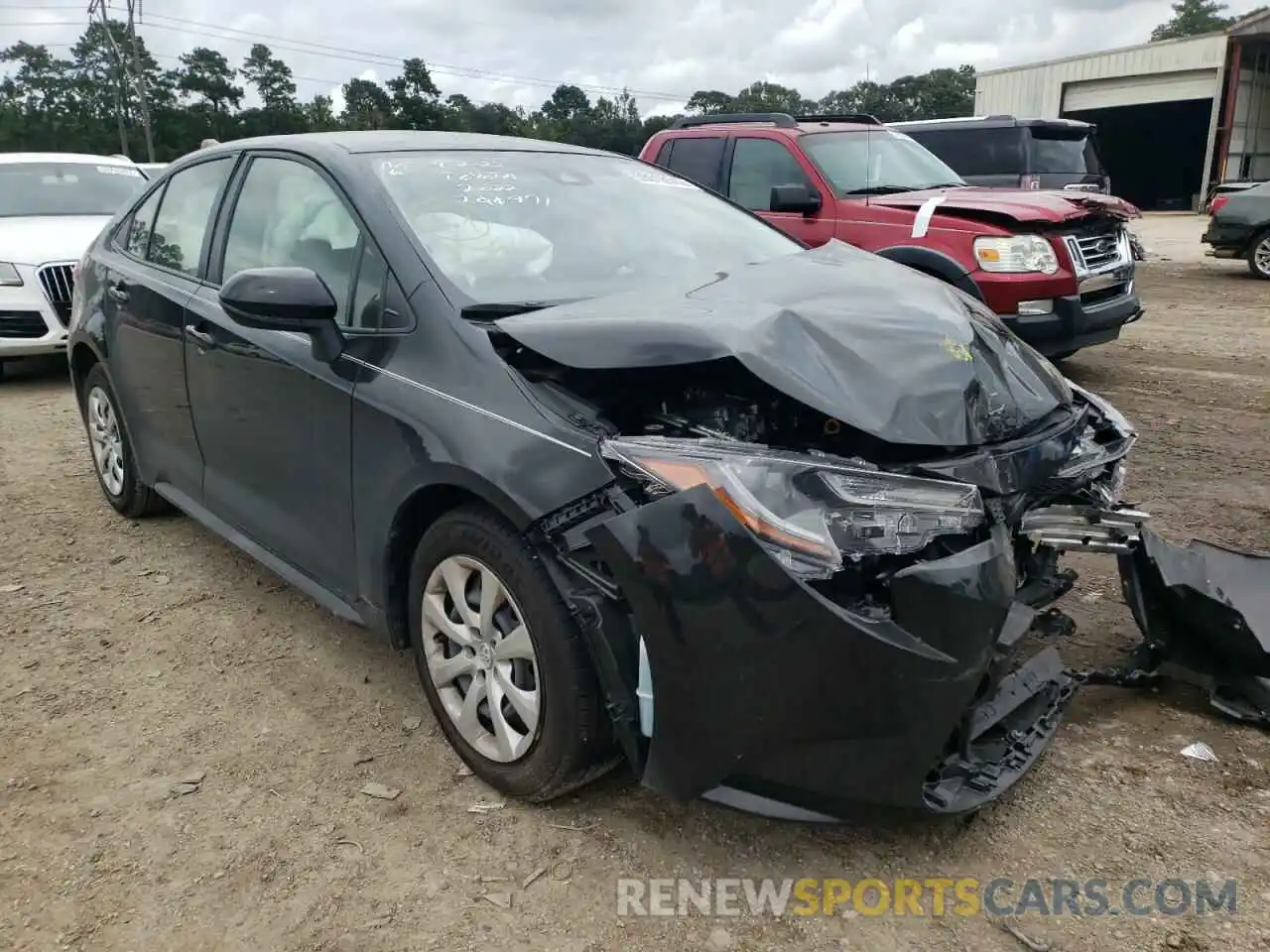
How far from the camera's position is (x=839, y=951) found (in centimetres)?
204

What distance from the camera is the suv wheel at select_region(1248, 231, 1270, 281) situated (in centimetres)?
1260

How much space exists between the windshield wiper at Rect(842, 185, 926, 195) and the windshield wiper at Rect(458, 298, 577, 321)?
5.02 metres

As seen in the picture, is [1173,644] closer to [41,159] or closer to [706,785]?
[706,785]

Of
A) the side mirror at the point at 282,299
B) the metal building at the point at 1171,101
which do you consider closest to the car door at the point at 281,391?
the side mirror at the point at 282,299

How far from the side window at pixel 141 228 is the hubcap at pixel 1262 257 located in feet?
43.7

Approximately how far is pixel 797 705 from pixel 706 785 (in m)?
0.28

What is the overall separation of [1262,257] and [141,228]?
44.2 ft

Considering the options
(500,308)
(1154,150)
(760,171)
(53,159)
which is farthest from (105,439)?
(1154,150)

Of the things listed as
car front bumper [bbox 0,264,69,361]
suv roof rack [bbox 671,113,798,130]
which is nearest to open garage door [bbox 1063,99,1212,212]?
suv roof rack [bbox 671,113,798,130]

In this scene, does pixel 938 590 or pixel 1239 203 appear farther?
pixel 1239 203

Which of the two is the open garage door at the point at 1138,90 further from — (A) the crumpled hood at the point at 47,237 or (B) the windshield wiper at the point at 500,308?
(B) the windshield wiper at the point at 500,308

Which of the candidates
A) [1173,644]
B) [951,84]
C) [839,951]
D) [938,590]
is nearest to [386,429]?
[938,590]

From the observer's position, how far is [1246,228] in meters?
12.6

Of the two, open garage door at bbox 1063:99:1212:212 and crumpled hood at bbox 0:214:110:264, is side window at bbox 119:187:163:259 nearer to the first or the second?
crumpled hood at bbox 0:214:110:264
